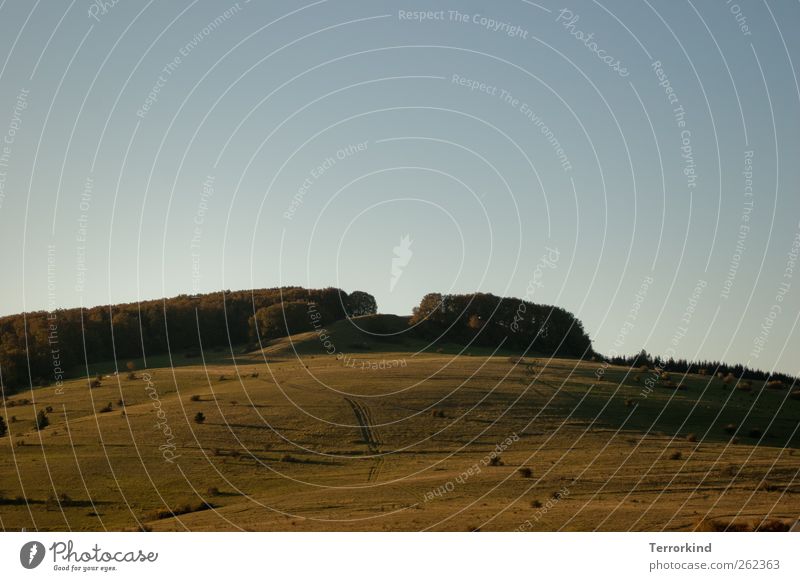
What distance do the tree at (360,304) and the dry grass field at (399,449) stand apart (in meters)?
31.9

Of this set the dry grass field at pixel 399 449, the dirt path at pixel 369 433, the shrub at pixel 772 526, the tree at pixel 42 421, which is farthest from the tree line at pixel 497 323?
the shrub at pixel 772 526

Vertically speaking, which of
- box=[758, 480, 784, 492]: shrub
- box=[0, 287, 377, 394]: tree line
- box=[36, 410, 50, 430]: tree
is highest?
box=[0, 287, 377, 394]: tree line

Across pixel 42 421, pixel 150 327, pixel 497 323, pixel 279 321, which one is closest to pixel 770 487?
pixel 42 421

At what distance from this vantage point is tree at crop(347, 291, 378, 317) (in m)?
124

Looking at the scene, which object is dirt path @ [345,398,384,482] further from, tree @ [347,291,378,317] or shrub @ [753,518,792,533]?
tree @ [347,291,378,317]

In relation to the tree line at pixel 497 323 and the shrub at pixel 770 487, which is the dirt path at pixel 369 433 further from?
the tree line at pixel 497 323

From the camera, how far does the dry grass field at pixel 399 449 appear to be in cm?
4062

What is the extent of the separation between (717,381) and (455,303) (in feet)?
121

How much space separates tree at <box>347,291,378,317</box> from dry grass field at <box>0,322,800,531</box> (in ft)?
105

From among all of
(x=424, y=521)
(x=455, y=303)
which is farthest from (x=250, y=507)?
(x=455, y=303)

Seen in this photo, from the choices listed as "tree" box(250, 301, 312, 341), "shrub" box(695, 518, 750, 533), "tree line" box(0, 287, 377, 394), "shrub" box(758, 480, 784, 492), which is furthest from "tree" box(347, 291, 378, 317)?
"shrub" box(695, 518, 750, 533)

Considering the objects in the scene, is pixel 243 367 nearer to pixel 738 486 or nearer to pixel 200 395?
pixel 200 395

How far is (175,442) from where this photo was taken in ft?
192

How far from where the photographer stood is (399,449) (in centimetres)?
5812
